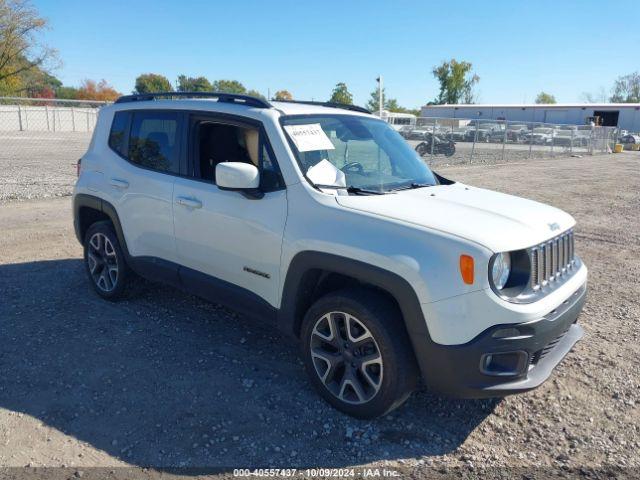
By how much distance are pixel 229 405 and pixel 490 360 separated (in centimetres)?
167

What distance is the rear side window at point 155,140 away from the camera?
14.4 ft

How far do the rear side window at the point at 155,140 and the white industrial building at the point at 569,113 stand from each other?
6201cm

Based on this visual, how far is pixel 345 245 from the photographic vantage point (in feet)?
10.3

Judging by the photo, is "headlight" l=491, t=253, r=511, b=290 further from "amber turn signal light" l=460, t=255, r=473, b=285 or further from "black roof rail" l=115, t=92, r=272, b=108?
"black roof rail" l=115, t=92, r=272, b=108

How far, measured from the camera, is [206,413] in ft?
11.0

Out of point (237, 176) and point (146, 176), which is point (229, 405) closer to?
point (237, 176)

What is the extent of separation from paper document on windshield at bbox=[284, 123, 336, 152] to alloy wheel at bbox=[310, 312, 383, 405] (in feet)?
3.97

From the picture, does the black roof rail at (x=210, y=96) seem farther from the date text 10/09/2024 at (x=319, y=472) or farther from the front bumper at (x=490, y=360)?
the date text 10/09/2024 at (x=319, y=472)

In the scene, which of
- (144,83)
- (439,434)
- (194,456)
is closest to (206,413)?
(194,456)

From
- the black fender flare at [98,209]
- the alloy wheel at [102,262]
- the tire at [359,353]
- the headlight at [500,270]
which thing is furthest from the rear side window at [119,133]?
the headlight at [500,270]

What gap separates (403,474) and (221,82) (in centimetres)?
8684

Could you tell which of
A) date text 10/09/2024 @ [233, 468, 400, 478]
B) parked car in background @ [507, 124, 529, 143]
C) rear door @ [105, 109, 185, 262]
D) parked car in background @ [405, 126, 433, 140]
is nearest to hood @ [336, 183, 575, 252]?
date text 10/09/2024 @ [233, 468, 400, 478]

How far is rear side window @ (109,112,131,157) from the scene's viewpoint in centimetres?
490

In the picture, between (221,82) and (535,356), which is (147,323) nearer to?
(535,356)
